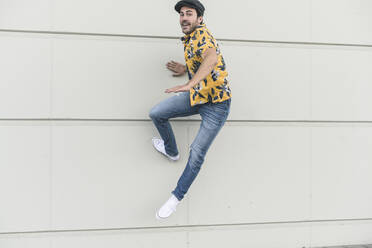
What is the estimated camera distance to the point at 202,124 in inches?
126

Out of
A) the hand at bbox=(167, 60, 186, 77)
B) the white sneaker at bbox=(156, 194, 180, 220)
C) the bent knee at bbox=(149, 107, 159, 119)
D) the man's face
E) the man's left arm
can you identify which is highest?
the man's face

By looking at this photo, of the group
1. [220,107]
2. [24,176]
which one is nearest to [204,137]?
[220,107]

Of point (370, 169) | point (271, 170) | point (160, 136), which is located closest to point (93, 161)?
point (160, 136)

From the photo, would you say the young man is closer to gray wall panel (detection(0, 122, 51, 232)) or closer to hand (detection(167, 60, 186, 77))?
hand (detection(167, 60, 186, 77))

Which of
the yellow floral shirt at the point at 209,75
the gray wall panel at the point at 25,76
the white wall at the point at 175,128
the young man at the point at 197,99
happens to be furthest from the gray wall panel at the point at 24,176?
the yellow floral shirt at the point at 209,75

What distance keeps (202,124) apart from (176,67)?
689mm

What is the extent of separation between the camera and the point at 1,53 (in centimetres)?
331

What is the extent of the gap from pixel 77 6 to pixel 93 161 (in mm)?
1542

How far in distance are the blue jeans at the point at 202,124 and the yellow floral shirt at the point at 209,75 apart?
0.08 m

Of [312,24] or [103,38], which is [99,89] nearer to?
[103,38]

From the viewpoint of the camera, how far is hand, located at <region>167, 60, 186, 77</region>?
3.49 m

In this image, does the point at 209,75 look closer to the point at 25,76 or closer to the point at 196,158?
the point at 196,158

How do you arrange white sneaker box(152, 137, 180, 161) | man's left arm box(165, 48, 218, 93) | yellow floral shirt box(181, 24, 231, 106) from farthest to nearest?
white sneaker box(152, 137, 180, 161), yellow floral shirt box(181, 24, 231, 106), man's left arm box(165, 48, 218, 93)

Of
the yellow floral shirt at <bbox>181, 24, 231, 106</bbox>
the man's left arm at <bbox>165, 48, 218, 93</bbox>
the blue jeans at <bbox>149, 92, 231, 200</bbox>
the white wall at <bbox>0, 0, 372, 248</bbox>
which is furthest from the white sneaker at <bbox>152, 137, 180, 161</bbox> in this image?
the man's left arm at <bbox>165, 48, 218, 93</bbox>
